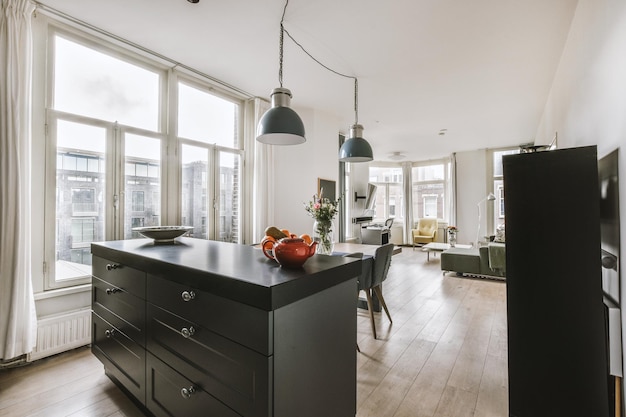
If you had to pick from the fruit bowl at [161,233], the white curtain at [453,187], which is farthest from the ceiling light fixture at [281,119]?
the white curtain at [453,187]

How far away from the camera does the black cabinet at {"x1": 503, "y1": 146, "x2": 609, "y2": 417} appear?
1.43 m

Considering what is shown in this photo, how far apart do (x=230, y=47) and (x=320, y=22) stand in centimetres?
103

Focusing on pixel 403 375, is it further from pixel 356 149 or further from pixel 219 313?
pixel 356 149

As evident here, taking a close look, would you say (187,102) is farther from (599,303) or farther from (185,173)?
(599,303)

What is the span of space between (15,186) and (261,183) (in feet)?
8.58

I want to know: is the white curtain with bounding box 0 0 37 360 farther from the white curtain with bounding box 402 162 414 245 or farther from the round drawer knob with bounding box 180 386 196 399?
the white curtain with bounding box 402 162 414 245

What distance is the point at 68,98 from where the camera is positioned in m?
2.75

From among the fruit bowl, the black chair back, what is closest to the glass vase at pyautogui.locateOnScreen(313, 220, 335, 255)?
the black chair back

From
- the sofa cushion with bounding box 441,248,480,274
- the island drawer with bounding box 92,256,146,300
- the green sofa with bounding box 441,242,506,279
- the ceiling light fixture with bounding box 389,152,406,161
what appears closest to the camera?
the island drawer with bounding box 92,256,146,300

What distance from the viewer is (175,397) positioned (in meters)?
1.40

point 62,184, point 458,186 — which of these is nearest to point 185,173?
point 62,184

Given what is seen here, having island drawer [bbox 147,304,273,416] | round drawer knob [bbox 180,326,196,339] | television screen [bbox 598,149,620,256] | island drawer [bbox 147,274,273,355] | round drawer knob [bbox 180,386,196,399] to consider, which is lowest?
round drawer knob [bbox 180,386,196,399]

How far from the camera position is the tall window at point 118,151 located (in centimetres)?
268

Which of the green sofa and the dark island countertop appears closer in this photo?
the dark island countertop
